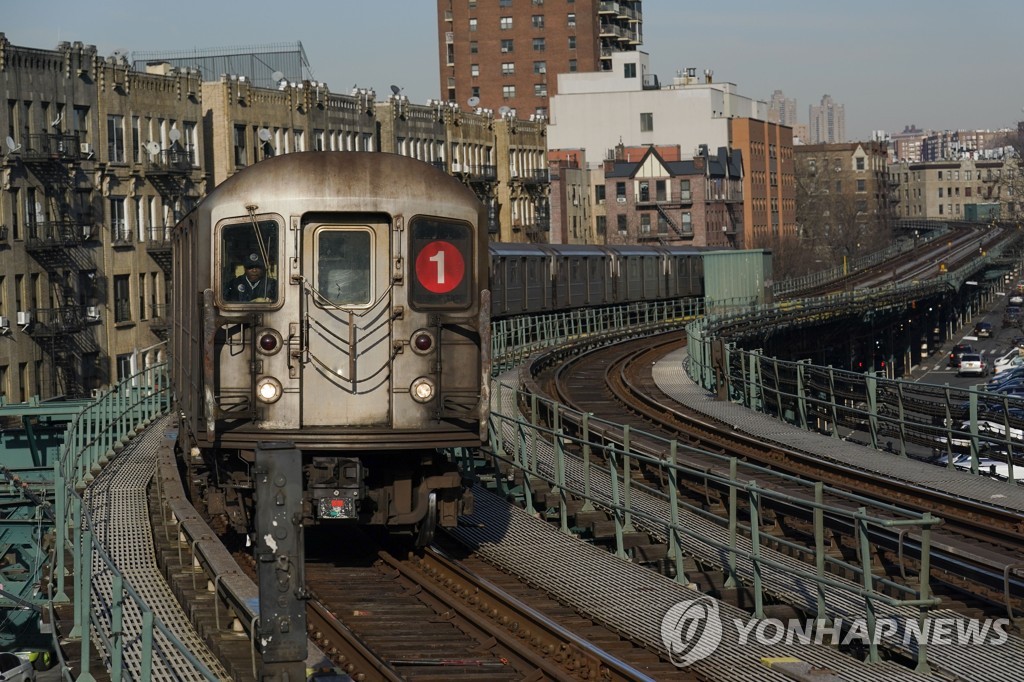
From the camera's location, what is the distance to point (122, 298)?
178ft

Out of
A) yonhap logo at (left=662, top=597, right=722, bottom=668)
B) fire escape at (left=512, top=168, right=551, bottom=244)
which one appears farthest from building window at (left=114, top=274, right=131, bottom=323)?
yonhap logo at (left=662, top=597, right=722, bottom=668)

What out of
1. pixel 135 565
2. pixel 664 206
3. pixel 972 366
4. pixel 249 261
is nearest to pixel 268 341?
pixel 249 261

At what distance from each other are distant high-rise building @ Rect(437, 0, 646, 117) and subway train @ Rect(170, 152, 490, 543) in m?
114

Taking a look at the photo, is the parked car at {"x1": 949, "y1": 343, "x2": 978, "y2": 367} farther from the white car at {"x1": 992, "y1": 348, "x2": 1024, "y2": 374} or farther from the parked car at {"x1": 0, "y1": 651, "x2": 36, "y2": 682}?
the parked car at {"x1": 0, "y1": 651, "x2": 36, "y2": 682}

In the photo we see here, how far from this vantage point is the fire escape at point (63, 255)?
4969 cm

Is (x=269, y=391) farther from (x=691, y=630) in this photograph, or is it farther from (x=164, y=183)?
(x=164, y=183)

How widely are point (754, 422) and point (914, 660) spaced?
1484cm

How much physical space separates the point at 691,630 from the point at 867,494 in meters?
6.81

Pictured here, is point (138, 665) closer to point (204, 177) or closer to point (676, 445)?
point (676, 445)

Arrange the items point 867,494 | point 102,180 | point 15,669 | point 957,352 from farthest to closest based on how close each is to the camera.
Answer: point 957,352 → point 102,180 → point 15,669 → point 867,494

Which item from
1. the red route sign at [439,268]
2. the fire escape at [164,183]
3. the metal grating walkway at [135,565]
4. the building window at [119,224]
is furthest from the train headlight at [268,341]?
the fire escape at [164,183]

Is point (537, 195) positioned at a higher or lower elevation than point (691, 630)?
higher

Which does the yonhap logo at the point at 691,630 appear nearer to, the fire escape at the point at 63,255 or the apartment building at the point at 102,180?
the apartment building at the point at 102,180

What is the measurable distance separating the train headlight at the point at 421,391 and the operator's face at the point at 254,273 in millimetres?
1650
